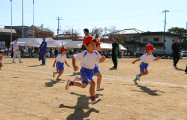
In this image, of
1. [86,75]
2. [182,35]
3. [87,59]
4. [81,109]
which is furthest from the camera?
[182,35]

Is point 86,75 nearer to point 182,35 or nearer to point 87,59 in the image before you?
point 87,59

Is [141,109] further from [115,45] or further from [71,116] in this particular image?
[115,45]

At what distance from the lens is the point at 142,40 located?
2576 inches

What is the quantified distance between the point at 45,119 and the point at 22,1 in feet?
164

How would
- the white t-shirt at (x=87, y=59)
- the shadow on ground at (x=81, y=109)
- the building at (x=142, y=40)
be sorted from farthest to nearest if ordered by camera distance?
the building at (x=142, y=40)
the white t-shirt at (x=87, y=59)
the shadow on ground at (x=81, y=109)

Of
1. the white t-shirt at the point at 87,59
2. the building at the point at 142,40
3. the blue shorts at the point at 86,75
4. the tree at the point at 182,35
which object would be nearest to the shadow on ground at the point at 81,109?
Answer: the blue shorts at the point at 86,75

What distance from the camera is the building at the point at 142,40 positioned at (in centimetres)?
6172

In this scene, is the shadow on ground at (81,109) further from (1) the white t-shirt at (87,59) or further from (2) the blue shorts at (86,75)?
(1) the white t-shirt at (87,59)

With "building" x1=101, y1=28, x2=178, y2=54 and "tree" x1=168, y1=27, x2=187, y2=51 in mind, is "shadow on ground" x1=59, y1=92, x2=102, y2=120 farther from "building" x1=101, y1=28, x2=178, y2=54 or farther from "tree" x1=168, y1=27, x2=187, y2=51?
"tree" x1=168, y1=27, x2=187, y2=51

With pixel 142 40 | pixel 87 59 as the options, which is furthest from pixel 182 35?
pixel 87 59

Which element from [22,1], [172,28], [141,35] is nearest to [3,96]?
[22,1]

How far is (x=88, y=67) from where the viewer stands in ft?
15.7

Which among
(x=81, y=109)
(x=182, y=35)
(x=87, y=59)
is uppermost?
(x=182, y=35)

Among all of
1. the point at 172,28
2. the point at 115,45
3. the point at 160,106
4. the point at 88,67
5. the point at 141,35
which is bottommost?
the point at 160,106
